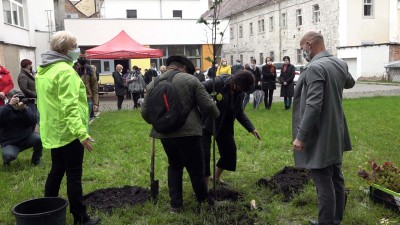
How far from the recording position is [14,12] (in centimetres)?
1959

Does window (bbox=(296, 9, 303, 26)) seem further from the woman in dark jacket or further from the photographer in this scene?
the photographer

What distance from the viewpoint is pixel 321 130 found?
3648 millimetres

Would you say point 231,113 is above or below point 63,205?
above

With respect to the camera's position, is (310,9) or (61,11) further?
(310,9)

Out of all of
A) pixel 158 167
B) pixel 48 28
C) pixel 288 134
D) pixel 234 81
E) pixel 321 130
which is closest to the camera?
pixel 321 130

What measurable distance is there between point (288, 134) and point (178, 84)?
17.6 feet

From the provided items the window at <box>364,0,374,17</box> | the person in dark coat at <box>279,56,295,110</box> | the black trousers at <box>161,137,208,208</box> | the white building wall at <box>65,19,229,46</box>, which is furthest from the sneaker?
the window at <box>364,0,374,17</box>

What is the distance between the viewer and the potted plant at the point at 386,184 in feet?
14.6

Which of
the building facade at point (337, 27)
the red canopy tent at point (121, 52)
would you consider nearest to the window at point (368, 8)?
the building facade at point (337, 27)

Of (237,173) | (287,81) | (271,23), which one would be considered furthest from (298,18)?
(237,173)

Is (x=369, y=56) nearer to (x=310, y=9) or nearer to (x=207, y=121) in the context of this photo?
(x=310, y=9)

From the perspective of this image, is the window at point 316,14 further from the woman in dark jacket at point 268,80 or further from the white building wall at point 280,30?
the woman in dark jacket at point 268,80

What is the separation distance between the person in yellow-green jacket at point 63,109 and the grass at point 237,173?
79cm

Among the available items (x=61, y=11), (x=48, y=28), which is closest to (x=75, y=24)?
(x=48, y=28)
